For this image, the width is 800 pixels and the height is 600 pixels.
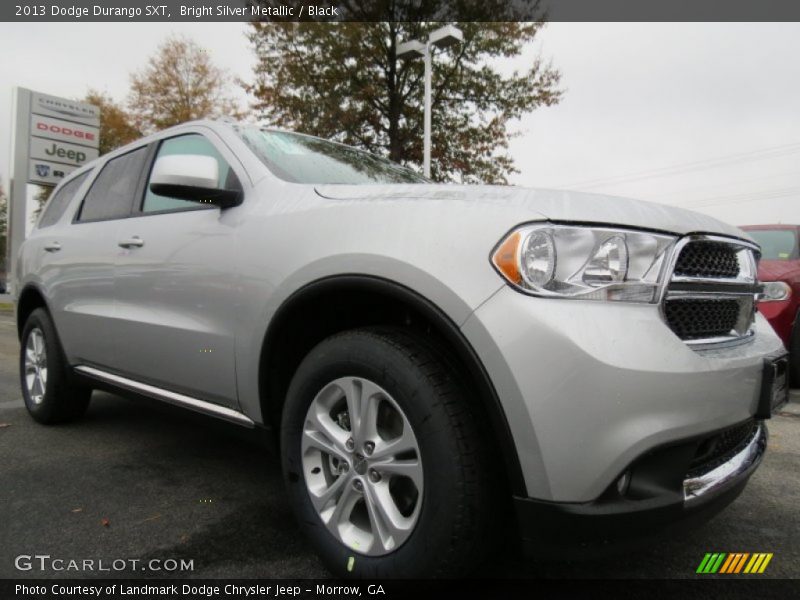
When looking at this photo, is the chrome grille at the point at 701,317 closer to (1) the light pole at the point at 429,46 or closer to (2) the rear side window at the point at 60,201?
(2) the rear side window at the point at 60,201

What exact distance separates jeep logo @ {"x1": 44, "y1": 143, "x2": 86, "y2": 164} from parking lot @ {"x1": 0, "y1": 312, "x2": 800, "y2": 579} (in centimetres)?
1573

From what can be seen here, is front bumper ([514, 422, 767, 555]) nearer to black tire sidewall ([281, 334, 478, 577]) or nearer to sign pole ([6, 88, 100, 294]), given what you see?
black tire sidewall ([281, 334, 478, 577])

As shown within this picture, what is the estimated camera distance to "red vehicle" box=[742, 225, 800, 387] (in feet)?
14.9

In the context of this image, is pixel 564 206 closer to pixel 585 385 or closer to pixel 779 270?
pixel 585 385

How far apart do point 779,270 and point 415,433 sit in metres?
4.55

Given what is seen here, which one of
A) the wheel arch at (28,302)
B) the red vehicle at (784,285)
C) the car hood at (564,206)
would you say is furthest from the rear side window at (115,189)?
the red vehicle at (784,285)

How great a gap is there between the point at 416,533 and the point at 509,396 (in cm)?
46

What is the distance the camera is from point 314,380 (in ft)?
5.95

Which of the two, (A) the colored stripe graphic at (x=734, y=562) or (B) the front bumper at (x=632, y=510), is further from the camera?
(A) the colored stripe graphic at (x=734, y=562)

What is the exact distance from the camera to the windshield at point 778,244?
16.8 ft

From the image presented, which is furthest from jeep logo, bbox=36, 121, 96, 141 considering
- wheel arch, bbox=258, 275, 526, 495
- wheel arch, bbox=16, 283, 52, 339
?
wheel arch, bbox=258, 275, 526, 495

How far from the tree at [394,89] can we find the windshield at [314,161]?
9.48m

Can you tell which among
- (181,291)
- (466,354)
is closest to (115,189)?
(181,291)

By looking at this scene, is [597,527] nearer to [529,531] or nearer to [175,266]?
[529,531]
